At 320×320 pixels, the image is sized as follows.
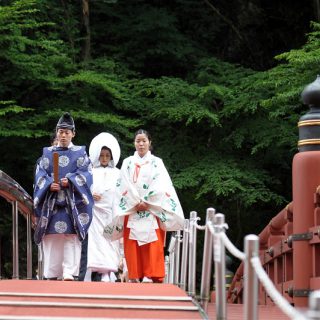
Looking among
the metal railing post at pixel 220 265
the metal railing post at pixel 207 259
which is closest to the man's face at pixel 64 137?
the metal railing post at pixel 207 259

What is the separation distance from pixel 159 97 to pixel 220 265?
40.7ft

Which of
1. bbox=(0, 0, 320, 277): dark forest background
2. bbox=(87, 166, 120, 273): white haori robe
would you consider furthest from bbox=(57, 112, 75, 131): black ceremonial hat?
bbox=(0, 0, 320, 277): dark forest background

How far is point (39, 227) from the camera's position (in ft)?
31.0

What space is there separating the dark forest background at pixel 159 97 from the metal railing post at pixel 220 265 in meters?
9.85

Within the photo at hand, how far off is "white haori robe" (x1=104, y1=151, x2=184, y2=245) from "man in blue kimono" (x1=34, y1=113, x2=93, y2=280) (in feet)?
2.48

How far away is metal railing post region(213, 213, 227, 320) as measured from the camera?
15.7ft

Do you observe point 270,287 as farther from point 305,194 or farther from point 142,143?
point 142,143

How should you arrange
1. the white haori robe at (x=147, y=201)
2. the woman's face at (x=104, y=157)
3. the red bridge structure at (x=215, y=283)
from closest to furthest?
the red bridge structure at (x=215, y=283), the white haori robe at (x=147, y=201), the woman's face at (x=104, y=157)

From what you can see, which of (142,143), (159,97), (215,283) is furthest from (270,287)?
(159,97)

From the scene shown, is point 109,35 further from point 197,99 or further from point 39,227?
point 39,227

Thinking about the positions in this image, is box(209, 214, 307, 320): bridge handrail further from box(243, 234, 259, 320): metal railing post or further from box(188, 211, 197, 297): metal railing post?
box(188, 211, 197, 297): metal railing post

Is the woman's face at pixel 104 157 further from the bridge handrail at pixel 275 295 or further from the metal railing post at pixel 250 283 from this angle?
the bridge handrail at pixel 275 295

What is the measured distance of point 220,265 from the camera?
15.8ft

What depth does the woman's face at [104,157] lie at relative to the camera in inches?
456
